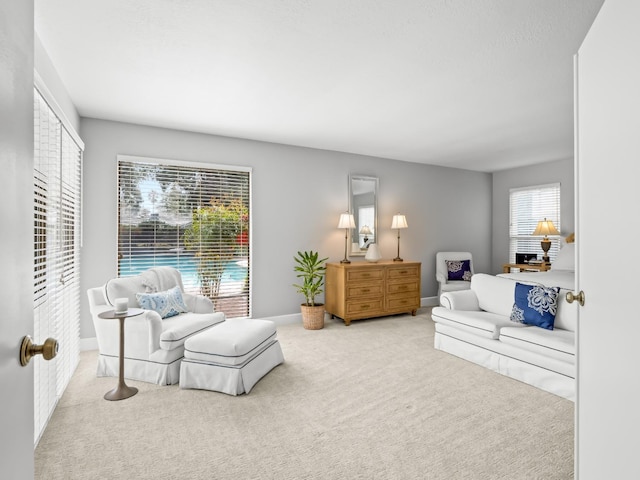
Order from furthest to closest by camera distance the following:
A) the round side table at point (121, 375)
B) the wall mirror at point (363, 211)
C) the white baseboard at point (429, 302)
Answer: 1. the white baseboard at point (429, 302)
2. the wall mirror at point (363, 211)
3. the round side table at point (121, 375)

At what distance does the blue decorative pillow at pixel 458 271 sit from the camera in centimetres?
617

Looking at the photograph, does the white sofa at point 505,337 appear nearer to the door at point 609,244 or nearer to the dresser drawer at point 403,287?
the dresser drawer at point 403,287

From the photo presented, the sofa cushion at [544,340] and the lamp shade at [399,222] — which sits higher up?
the lamp shade at [399,222]

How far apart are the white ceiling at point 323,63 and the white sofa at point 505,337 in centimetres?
187

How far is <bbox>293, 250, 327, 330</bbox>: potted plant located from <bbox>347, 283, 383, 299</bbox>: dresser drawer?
40 centimetres

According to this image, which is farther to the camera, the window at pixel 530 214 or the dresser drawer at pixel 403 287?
the window at pixel 530 214

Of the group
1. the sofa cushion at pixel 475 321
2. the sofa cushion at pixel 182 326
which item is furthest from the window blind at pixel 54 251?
the sofa cushion at pixel 475 321

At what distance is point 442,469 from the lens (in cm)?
192

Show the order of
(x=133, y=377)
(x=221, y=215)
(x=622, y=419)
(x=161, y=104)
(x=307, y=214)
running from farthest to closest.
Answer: (x=307, y=214)
(x=221, y=215)
(x=161, y=104)
(x=133, y=377)
(x=622, y=419)

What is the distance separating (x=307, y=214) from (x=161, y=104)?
7.62 feet

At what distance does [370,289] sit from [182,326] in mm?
2751

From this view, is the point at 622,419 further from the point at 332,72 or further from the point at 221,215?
the point at 221,215

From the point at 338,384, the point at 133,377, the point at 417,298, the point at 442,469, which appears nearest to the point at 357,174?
the point at 417,298

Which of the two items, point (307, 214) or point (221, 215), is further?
point (307, 214)
